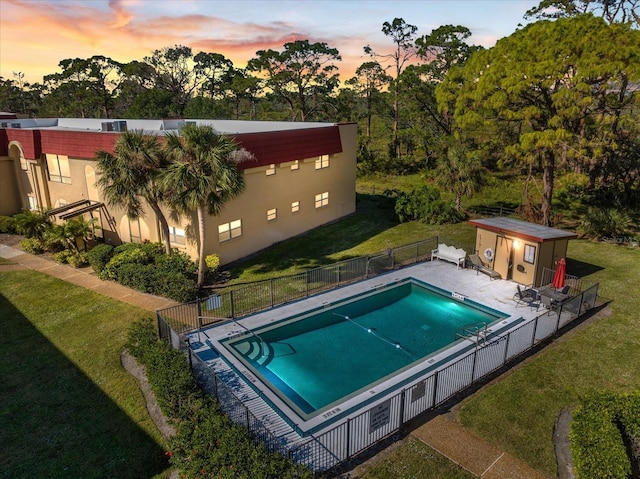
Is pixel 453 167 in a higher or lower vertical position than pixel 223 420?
higher

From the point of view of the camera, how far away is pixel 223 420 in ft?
33.4

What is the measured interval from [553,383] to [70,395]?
567 inches

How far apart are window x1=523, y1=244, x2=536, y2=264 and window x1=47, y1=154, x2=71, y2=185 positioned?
2612 cm

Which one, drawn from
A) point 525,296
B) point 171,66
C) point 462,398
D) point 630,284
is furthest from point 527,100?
point 171,66

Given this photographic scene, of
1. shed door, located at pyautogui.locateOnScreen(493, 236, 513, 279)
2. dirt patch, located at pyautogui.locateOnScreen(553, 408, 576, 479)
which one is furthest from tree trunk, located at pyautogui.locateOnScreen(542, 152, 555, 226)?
dirt patch, located at pyautogui.locateOnScreen(553, 408, 576, 479)

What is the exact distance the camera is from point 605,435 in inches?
377

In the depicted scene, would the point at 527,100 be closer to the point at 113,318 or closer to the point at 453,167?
the point at 453,167

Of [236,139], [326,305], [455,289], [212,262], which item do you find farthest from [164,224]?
[455,289]

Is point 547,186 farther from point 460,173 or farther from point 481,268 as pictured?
point 481,268

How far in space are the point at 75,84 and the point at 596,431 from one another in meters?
84.5

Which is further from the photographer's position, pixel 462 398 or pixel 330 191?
pixel 330 191

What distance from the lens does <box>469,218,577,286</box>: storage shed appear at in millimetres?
19344

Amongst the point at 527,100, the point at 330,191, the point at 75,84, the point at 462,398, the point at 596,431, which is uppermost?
the point at 75,84

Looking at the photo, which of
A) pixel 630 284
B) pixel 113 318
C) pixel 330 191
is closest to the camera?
pixel 113 318
